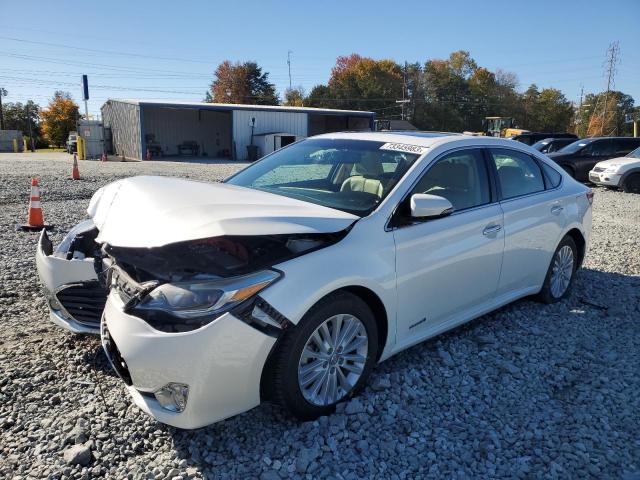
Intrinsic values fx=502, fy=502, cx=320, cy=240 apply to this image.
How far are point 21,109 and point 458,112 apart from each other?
67948 millimetres

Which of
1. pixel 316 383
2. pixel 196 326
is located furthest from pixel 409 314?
pixel 196 326

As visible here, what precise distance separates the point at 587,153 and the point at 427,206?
17.0 metres

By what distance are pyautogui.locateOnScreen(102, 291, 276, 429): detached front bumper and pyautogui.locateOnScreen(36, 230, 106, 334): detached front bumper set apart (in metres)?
0.96

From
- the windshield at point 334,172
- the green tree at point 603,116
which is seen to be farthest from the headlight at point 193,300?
the green tree at point 603,116

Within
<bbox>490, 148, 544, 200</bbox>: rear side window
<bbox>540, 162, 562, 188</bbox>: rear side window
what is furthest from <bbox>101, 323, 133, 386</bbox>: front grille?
<bbox>540, 162, 562, 188</bbox>: rear side window

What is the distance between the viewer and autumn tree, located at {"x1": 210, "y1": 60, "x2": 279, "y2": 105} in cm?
7938

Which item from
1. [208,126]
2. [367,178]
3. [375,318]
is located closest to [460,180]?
A: [367,178]

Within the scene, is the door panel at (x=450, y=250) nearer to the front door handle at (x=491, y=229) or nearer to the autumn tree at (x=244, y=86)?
the front door handle at (x=491, y=229)

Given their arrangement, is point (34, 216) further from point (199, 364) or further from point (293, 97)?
point (293, 97)

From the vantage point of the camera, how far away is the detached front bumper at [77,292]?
344 centimetres

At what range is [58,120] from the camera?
219 ft

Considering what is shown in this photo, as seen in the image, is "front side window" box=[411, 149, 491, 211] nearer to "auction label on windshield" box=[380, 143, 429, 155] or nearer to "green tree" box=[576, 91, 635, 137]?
"auction label on windshield" box=[380, 143, 429, 155]

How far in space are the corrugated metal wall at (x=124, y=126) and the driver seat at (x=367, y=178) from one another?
31.6 m

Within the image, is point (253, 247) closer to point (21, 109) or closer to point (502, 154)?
point (502, 154)
